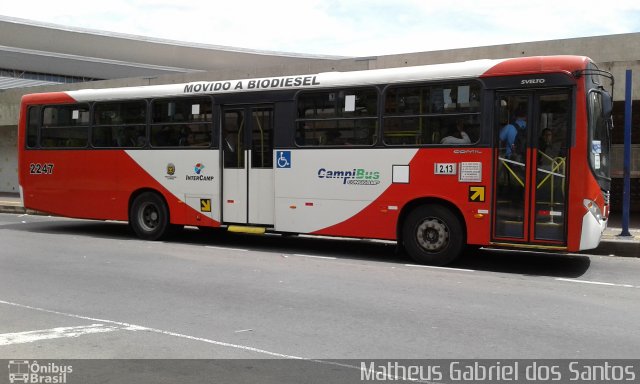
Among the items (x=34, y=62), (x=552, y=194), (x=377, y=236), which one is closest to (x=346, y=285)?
(x=377, y=236)

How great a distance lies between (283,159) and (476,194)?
370cm

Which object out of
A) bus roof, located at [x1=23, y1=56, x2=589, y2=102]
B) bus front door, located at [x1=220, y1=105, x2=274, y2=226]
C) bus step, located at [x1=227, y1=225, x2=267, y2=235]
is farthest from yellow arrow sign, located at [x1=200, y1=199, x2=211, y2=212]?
bus roof, located at [x1=23, y1=56, x2=589, y2=102]

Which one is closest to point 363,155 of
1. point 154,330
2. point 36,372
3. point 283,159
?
point 283,159

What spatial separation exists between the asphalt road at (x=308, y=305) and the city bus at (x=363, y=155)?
0.74m

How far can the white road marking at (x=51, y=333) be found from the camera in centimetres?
599

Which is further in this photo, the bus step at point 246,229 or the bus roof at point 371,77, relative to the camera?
the bus step at point 246,229

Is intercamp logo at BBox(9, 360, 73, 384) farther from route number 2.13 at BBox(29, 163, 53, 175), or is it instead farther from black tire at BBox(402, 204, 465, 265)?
route number 2.13 at BBox(29, 163, 53, 175)

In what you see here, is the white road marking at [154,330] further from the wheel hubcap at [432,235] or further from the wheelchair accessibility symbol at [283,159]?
the wheelchair accessibility symbol at [283,159]

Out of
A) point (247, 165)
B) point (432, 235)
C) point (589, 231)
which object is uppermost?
point (247, 165)

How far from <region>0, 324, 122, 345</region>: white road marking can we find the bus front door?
612 centimetres

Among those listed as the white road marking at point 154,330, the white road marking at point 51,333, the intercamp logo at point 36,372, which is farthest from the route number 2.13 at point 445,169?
the intercamp logo at point 36,372

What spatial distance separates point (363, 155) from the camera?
11227 millimetres

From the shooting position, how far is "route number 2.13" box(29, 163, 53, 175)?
15.2 metres

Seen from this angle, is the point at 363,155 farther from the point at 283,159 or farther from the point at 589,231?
the point at 589,231
